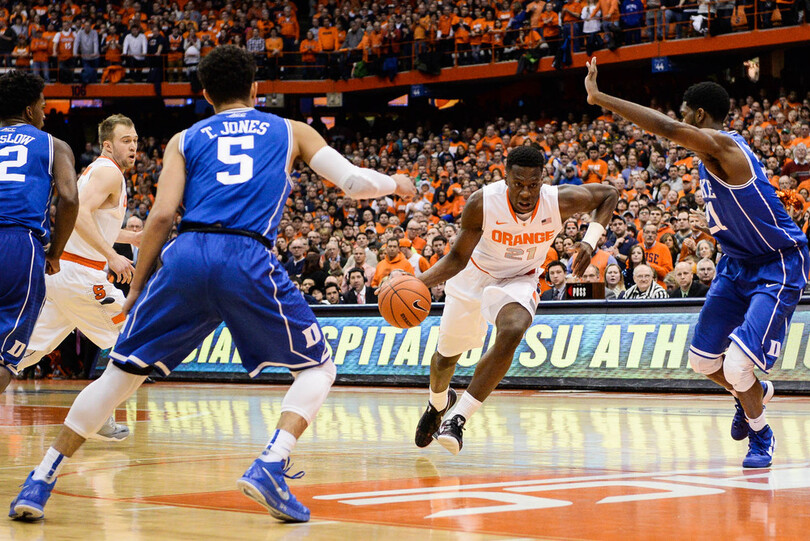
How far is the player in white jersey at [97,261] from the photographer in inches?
309

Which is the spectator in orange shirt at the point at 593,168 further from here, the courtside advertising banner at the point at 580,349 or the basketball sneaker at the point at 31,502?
the basketball sneaker at the point at 31,502

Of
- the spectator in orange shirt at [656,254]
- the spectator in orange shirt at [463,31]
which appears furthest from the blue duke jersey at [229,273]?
the spectator in orange shirt at [463,31]

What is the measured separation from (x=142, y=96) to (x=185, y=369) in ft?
56.3

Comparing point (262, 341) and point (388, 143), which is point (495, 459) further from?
point (388, 143)

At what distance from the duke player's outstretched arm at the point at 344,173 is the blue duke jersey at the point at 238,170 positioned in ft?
0.24

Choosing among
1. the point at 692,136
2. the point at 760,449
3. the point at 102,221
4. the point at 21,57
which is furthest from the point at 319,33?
the point at 760,449

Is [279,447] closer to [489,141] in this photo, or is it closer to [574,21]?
[489,141]

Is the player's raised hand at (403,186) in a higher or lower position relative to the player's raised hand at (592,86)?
lower

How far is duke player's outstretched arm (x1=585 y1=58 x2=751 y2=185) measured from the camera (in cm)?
595

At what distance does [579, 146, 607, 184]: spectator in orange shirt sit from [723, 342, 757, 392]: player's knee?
1270cm

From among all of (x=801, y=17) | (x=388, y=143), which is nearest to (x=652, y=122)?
(x=801, y=17)

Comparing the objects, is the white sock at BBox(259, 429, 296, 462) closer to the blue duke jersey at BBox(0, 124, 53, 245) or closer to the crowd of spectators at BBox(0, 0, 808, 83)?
the blue duke jersey at BBox(0, 124, 53, 245)

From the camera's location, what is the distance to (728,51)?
23.8m

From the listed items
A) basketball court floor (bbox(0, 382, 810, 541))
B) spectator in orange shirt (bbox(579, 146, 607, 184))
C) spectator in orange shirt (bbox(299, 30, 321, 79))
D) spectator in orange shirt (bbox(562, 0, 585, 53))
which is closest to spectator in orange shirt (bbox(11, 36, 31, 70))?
spectator in orange shirt (bbox(299, 30, 321, 79))
